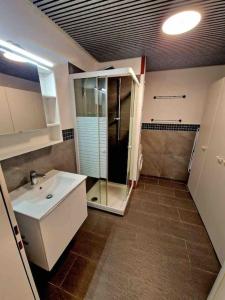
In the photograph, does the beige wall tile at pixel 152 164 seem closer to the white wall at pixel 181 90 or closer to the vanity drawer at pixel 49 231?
the white wall at pixel 181 90

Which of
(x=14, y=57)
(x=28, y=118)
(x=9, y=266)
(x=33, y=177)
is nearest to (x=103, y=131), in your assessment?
(x=28, y=118)

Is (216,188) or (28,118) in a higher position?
(28,118)

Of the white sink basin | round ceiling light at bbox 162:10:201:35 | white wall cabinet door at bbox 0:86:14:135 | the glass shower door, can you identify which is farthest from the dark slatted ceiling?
the white sink basin

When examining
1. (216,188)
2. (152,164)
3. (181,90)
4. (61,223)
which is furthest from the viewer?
(152,164)

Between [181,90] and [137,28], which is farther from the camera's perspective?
[181,90]

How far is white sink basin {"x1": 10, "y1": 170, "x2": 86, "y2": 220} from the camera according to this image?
966 millimetres

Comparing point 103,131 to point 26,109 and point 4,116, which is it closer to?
point 26,109

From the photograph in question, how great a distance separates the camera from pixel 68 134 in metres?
1.82

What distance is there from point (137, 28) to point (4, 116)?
5.15ft

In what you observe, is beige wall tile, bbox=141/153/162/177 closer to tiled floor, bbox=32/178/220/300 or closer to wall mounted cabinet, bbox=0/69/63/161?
tiled floor, bbox=32/178/220/300

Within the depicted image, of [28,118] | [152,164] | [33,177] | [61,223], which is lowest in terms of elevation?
[152,164]

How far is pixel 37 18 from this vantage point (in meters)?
1.20

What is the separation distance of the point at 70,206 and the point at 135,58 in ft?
7.65

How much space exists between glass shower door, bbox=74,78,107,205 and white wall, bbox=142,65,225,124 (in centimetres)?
149
